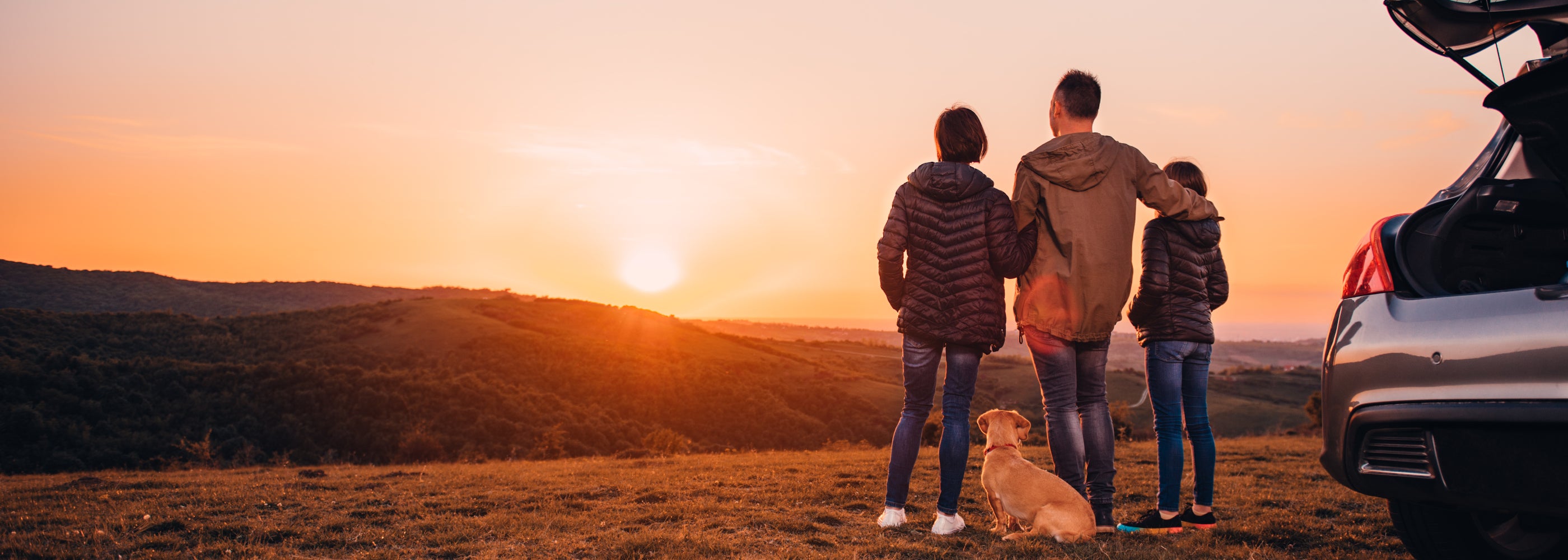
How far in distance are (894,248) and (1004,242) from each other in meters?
0.59

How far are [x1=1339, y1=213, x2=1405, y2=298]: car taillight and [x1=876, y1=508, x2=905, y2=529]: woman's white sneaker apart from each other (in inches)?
101

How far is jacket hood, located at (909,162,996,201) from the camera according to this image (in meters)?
4.19

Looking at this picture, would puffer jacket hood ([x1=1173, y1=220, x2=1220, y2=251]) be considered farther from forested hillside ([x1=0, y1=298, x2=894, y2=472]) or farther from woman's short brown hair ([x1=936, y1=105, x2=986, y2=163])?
forested hillside ([x1=0, y1=298, x2=894, y2=472])

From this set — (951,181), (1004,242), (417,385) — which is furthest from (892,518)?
(417,385)

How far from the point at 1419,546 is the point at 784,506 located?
3767mm

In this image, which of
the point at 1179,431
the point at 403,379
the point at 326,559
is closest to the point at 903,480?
the point at 1179,431

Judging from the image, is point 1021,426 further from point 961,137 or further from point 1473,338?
point 1473,338

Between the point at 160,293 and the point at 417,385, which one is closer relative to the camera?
the point at 417,385

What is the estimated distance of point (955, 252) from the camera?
4.23 meters

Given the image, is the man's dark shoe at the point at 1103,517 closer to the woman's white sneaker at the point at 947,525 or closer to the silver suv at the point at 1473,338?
the woman's white sneaker at the point at 947,525

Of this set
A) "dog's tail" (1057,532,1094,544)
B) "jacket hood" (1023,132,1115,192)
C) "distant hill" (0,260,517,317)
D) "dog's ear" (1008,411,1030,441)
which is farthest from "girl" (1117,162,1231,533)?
"distant hill" (0,260,517,317)

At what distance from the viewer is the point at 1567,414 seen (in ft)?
6.96

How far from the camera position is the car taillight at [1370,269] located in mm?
2834

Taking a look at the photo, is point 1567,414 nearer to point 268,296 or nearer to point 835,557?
point 835,557
